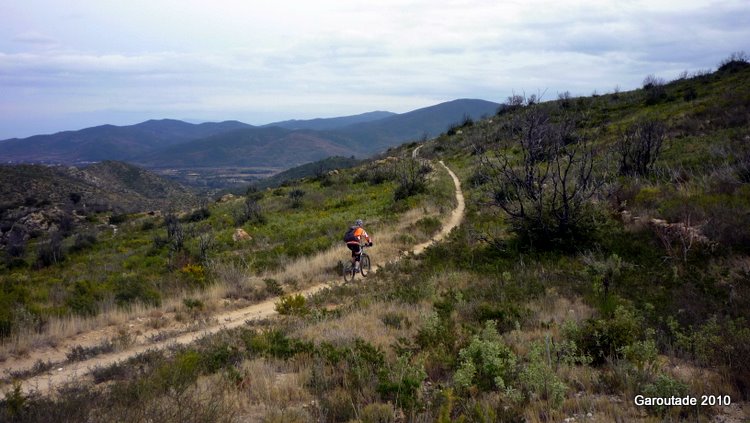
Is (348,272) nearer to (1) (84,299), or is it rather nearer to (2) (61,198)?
(1) (84,299)

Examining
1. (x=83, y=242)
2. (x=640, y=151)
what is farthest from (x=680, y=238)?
(x=83, y=242)

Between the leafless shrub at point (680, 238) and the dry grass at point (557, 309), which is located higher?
the leafless shrub at point (680, 238)

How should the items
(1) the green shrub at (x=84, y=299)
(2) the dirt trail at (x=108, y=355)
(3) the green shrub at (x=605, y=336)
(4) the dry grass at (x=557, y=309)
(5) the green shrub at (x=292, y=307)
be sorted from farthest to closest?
(1) the green shrub at (x=84, y=299) < (5) the green shrub at (x=292, y=307) < (4) the dry grass at (x=557, y=309) < (2) the dirt trail at (x=108, y=355) < (3) the green shrub at (x=605, y=336)

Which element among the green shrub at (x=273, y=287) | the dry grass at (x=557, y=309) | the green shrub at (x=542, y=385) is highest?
the green shrub at (x=542, y=385)

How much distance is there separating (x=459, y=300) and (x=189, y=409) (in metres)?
5.05

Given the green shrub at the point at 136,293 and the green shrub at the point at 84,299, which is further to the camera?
the green shrub at the point at 136,293

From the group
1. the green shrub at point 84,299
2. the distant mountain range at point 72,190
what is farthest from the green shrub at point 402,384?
the distant mountain range at point 72,190

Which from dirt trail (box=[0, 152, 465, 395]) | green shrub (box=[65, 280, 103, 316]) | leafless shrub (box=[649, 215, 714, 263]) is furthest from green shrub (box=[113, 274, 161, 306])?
leafless shrub (box=[649, 215, 714, 263])

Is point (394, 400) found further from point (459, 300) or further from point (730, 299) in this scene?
point (730, 299)

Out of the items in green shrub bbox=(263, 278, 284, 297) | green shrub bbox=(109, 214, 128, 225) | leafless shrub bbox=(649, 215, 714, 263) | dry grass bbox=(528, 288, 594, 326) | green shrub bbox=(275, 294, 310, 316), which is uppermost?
leafless shrub bbox=(649, 215, 714, 263)

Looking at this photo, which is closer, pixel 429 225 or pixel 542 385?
pixel 542 385

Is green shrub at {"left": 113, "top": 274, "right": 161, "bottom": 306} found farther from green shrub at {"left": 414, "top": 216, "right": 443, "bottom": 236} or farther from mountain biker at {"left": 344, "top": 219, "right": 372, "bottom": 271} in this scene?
green shrub at {"left": 414, "top": 216, "right": 443, "bottom": 236}

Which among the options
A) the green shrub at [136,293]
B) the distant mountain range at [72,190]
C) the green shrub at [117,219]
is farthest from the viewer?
the distant mountain range at [72,190]

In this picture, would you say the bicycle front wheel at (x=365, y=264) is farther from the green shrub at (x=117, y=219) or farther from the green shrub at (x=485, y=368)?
→ the green shrub at (x=117, y=219)
